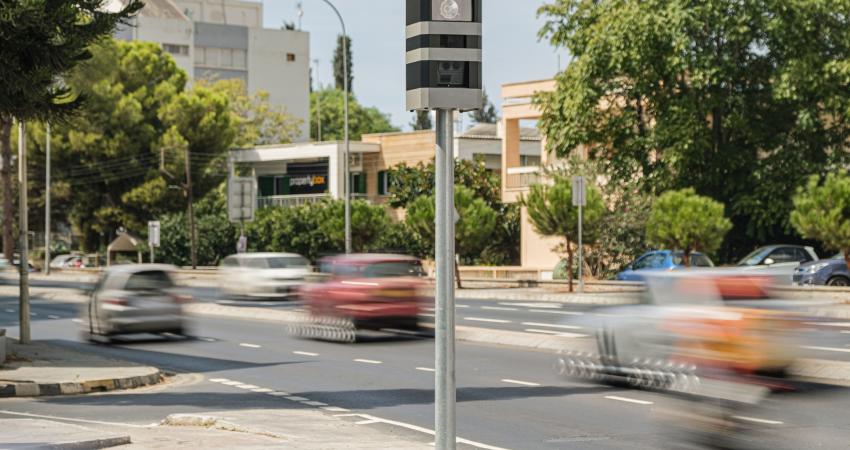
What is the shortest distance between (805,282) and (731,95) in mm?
10663

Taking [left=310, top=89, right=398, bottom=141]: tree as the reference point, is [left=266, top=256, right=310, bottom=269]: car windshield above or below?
below

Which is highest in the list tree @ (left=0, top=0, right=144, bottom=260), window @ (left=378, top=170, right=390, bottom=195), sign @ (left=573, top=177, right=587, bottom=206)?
window @ (left=378, top=170, right=390, bottom=195)

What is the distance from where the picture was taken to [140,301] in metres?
24.9

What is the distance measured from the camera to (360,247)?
60.3 meters

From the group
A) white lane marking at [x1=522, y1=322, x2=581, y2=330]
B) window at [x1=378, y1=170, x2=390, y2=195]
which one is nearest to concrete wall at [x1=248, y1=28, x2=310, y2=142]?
window at [x1=378, y1=170, x2=390, y2=195]

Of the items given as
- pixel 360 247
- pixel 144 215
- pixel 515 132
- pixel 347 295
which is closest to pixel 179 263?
pixel 144 215

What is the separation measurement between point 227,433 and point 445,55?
17.9 feet

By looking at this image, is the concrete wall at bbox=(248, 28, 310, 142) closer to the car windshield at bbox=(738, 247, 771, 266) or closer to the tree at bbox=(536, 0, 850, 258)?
the tree at bbox=(536, 0, 850, 258)

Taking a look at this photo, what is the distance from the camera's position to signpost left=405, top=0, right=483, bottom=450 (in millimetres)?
7633

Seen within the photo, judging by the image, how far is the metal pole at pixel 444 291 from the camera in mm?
7602

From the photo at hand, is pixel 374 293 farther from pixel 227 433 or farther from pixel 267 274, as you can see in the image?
pixel 267 274

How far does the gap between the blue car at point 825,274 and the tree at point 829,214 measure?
2.01m

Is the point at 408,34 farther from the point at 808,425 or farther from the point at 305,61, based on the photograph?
the point at 305,61

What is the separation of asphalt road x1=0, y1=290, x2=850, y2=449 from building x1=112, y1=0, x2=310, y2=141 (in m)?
90.9
